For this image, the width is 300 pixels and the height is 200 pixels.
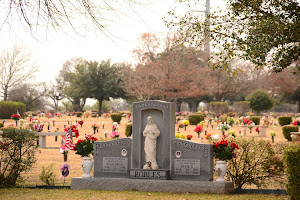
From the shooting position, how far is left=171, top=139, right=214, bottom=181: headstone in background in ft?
30.0

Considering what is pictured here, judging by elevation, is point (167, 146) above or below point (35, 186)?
above

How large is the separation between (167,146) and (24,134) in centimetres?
355

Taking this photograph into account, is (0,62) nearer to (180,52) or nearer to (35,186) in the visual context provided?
(180,52)

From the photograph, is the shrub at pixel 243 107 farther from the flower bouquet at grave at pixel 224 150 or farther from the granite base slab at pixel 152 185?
the granite base slab at pixel 152 185

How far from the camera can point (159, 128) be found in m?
9.80

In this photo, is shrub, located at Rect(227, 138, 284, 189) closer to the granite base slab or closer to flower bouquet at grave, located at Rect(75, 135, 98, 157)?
the granite base slab

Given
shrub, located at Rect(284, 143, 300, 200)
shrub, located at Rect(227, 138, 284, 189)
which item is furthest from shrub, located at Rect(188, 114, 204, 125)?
shrub, located at Rect(284, 143, 300, 200)

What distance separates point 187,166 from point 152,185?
930 mm

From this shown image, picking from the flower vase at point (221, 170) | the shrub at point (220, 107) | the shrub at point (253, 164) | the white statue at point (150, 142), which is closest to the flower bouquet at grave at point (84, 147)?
the white statue at point (150, 142)

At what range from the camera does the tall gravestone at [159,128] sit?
9641mm

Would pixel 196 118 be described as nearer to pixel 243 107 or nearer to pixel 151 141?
pixel 243 107

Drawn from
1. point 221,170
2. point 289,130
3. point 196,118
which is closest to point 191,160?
point 221,170

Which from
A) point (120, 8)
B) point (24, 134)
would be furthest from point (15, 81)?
point (120, 8)

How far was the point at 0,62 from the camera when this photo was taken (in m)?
51.9
